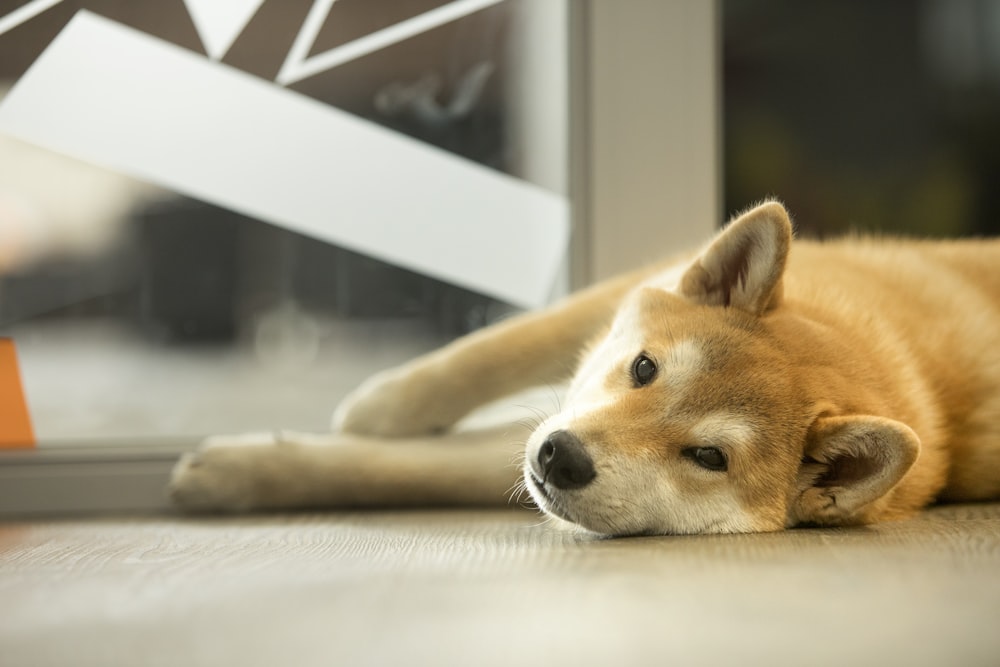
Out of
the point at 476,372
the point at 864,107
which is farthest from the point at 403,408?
the point at 864,107

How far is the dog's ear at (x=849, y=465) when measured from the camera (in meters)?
0.99

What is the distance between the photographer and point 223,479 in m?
1.32

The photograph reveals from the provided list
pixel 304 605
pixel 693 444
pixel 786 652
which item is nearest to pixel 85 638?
pixel 304 605

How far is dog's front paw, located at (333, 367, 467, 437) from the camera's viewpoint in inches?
56.4

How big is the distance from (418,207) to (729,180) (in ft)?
2.09

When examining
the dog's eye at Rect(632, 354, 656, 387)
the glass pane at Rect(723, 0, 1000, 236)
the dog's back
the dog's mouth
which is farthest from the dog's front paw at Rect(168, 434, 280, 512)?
the glass pane at Rect(723, 0, 1000, 236)

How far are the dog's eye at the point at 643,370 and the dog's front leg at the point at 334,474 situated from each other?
9.9 inches

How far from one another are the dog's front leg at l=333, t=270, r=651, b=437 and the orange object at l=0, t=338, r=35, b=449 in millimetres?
572

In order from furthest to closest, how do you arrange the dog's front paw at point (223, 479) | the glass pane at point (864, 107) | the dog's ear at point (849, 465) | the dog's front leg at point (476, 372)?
the glass pane at point (864, 107), the dog's front leg at point (476, 372), the dog's front paw at point (223, 479), the dog's ear at point (849, 465)

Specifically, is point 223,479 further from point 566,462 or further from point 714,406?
point 714,406

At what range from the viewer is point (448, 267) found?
174 cm

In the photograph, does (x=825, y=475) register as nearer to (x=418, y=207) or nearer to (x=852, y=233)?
(x=852, y=233)

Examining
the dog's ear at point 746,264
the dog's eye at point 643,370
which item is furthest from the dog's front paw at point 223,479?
the dog's ear at point 746,264

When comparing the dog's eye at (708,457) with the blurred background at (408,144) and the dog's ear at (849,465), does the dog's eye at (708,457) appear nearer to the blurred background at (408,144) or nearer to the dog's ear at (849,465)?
the dog's ear at (849,465)
